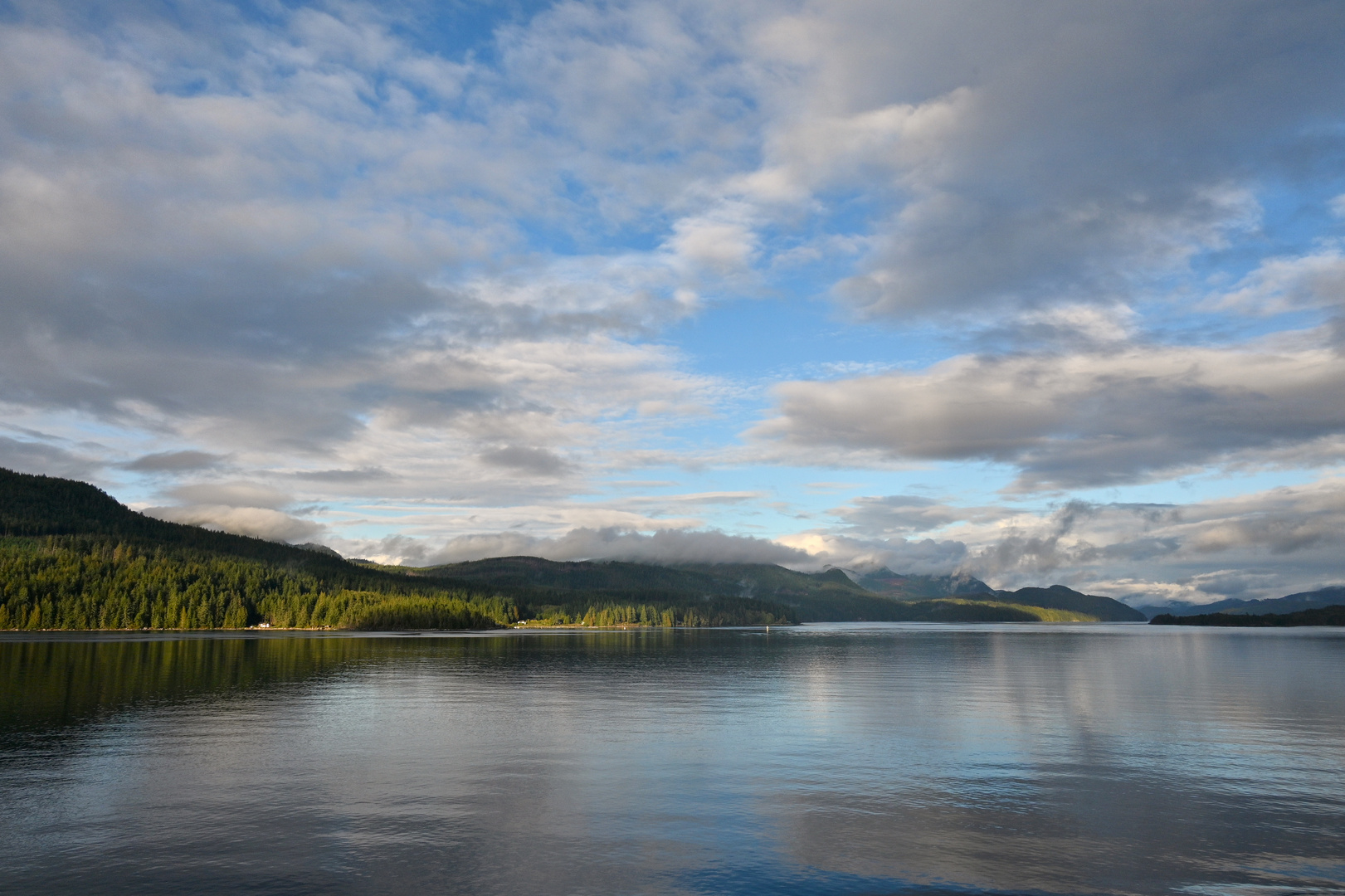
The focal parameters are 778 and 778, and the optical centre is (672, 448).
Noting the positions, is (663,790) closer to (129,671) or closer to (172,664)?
(129,671)

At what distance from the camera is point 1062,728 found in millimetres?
58125

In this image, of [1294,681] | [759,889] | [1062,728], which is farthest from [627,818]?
[1294,681]

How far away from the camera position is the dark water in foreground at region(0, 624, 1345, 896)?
27047 mm

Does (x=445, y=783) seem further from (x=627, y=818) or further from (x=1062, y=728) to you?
(x=1062, y=728)

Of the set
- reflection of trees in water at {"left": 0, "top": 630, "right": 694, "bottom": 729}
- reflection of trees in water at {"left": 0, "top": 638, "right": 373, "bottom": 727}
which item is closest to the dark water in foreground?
reflection of trees in water at {"left": 0, "top": 638, "right": 373, "bottom": 727}

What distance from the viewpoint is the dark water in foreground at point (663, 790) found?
2705 centimetres

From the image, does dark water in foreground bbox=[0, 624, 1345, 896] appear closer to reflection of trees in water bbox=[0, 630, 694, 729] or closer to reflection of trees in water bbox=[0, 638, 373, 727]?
reflection of trees in water bbox=[0, 638, 373, 727]

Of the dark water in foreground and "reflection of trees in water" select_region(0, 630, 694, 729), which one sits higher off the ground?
the dark water in foreground

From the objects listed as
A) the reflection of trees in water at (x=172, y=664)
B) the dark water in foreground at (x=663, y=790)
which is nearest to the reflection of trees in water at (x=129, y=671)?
the reflection of trees in water at (x=172, y=664)

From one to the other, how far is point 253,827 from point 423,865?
936 centimetres

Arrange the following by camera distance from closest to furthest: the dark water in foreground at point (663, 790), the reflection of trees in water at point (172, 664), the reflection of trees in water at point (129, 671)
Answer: the dark water in foreground at point (663, 790) < the reflection of trees in water at point (129, 671) < the reflection of trees in water at point (172, 664)

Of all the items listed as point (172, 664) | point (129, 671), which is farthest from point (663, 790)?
point (172, 664)

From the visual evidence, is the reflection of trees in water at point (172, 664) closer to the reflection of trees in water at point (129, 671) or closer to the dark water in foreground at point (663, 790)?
the reflection of trees in water at point (129, 671)

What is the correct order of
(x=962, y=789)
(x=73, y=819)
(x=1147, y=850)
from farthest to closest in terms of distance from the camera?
(x=962, y=789)
(x=73, y=819)
(x=1147, y=850)
